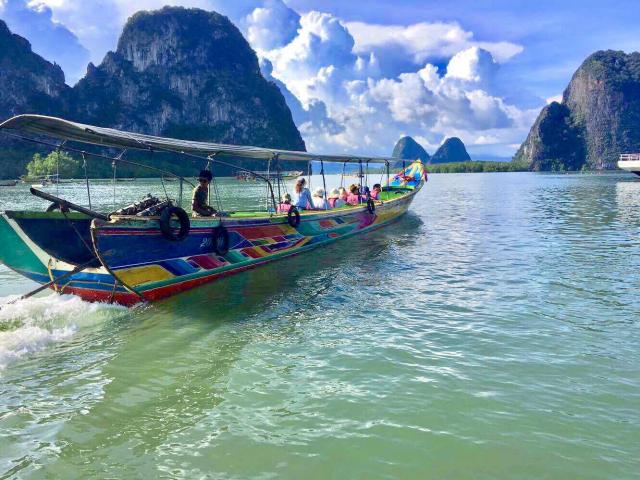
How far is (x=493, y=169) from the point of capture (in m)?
154

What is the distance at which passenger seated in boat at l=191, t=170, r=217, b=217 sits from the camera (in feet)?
34.6

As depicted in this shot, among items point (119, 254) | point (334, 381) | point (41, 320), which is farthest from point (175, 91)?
point (334, 381)

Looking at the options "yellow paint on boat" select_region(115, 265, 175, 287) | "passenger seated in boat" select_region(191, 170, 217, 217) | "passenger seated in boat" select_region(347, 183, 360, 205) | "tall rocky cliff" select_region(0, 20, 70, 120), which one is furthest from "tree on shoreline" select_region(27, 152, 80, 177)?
"yellow paint on boat" select_region(115, 265, 175, 287)

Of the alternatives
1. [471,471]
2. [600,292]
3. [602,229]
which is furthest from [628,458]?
[602,229]

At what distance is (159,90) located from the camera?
592 ft

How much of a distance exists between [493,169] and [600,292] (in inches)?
6148

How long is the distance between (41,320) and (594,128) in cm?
22370

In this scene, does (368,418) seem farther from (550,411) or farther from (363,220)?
(363,220)

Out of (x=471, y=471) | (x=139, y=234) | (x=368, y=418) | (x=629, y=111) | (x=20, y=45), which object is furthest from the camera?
(x=629, y=111)

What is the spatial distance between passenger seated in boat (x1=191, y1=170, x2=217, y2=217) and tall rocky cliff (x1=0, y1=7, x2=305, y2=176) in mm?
156844

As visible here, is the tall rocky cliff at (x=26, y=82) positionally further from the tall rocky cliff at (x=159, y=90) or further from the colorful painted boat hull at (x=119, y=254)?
the colorful painted boat hull at (x=119, y=254)

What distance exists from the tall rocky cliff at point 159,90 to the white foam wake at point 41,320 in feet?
520

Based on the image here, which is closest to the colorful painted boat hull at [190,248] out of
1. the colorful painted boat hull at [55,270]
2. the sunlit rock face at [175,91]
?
the colorful painted boat hull at [55,270]

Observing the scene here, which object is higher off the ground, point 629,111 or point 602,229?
point 629,111
